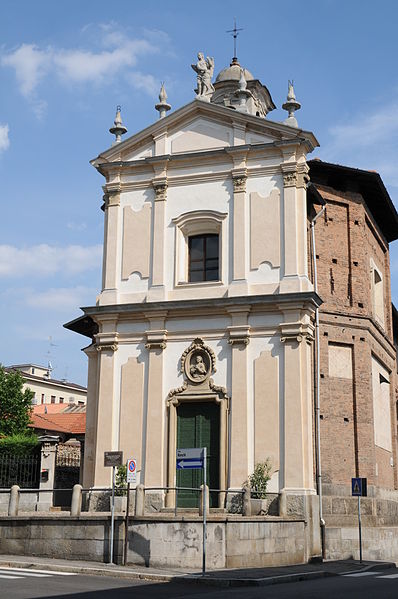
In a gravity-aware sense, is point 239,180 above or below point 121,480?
above

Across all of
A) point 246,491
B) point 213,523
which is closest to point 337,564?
point 246,491

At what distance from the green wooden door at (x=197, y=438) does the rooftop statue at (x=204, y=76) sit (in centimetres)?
1006

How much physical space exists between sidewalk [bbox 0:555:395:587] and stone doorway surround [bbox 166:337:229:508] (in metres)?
4.53

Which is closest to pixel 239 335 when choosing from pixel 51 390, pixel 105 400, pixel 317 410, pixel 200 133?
pixel 317 410

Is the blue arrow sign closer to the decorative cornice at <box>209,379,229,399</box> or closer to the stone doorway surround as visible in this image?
the stone doorway surround

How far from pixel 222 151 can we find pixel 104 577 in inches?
532

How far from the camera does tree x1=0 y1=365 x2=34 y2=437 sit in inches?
1989

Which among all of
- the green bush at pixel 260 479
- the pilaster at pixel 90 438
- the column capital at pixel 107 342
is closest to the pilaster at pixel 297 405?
the green bush at pixel 260 479

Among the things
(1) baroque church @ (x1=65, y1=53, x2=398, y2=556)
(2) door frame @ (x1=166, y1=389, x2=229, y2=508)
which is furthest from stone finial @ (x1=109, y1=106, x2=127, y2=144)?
(2) door frame @ (x1=166, y1=389, x2=229, y2=508)

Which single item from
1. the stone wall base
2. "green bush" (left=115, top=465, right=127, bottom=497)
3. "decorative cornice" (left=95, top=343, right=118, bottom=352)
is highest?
"decorative cornice" (left=95, top=343, right=118, bottom=352)

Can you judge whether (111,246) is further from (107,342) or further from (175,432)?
(175,432)

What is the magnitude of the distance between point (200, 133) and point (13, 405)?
30.9 metres

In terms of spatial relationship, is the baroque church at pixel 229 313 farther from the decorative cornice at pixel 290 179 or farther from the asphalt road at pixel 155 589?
the asphalt road at pixel 155 589

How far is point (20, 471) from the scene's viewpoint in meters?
26.1
